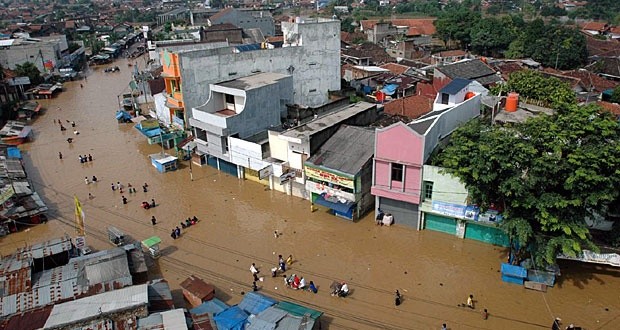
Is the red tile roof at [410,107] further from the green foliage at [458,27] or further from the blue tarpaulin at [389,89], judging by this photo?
the green foliage at [458,27]

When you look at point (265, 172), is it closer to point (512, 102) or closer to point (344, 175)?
point (344, 175)

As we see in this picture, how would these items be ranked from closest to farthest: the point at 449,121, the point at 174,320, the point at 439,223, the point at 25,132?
the point at 174,320, the point at 439,223, the point at 449,121, the point at 25,132

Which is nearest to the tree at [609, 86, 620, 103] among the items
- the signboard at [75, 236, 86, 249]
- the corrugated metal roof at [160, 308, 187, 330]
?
the corrugated metal roof at [160, 308, 187, 330]

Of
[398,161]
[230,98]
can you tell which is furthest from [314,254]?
[230,98]

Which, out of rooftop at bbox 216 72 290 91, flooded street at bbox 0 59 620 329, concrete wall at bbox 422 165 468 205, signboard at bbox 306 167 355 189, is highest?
rooftop at bbox 216 72 290 91

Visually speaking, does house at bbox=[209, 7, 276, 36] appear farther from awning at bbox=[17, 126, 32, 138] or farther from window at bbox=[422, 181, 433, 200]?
window at bbox=[422, 181, 433, 200]

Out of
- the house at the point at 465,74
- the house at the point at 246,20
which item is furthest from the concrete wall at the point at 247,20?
the house at the point at 465,74

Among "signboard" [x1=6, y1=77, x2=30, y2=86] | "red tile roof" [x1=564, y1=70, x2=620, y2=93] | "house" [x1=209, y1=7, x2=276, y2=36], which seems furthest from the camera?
"house" [x1=209, y1=7, x2=276, y2=36]
